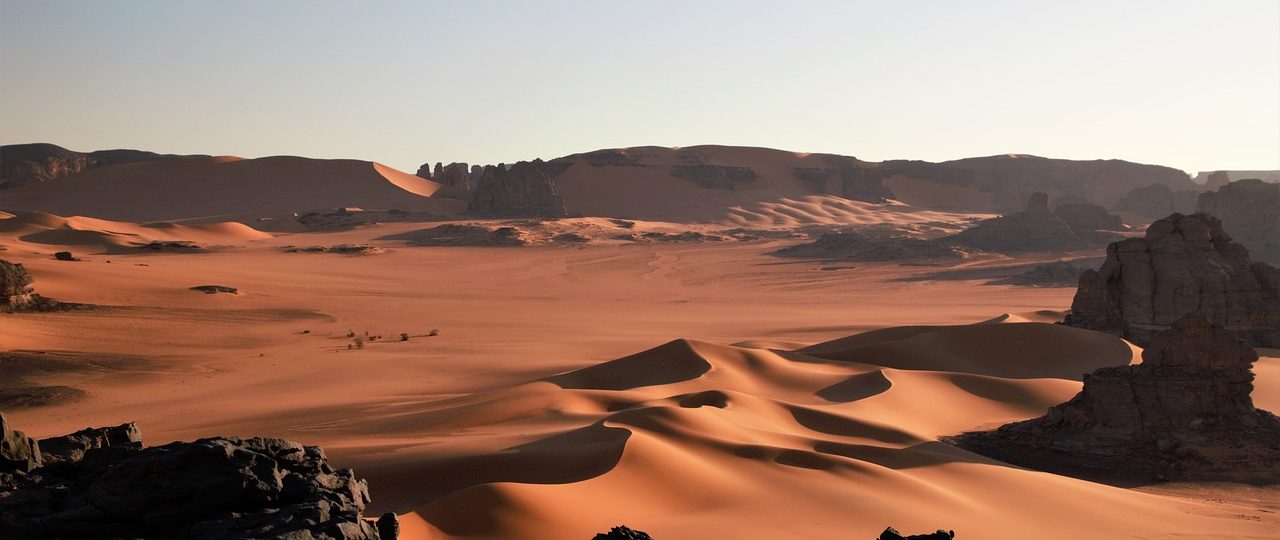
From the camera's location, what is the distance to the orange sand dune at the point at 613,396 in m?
10.1

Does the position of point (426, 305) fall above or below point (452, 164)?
below

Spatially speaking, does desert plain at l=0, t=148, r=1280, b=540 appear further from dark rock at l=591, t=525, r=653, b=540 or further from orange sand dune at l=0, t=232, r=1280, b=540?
dark rock at l=591, t=525, r=653, b=540

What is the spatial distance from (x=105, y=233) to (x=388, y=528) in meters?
48.8

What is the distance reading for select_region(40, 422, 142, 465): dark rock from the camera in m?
7.61

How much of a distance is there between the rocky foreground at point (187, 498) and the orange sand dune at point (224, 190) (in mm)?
69184

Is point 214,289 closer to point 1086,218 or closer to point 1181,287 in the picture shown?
point 1181,287

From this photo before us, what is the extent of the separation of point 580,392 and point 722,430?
4.04 metres

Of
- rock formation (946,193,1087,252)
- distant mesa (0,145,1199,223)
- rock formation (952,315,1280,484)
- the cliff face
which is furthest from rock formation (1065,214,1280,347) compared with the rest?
the cliff face

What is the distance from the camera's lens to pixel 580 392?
1658cm

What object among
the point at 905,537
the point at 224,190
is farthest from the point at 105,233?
the point at 905,537

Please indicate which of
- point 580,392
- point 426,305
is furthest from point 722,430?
point 426,305

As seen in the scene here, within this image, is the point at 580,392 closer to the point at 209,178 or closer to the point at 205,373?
the point at 205,373

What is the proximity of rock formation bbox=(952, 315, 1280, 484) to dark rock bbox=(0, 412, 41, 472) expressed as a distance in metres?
10.9

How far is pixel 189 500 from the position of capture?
20.9ft
